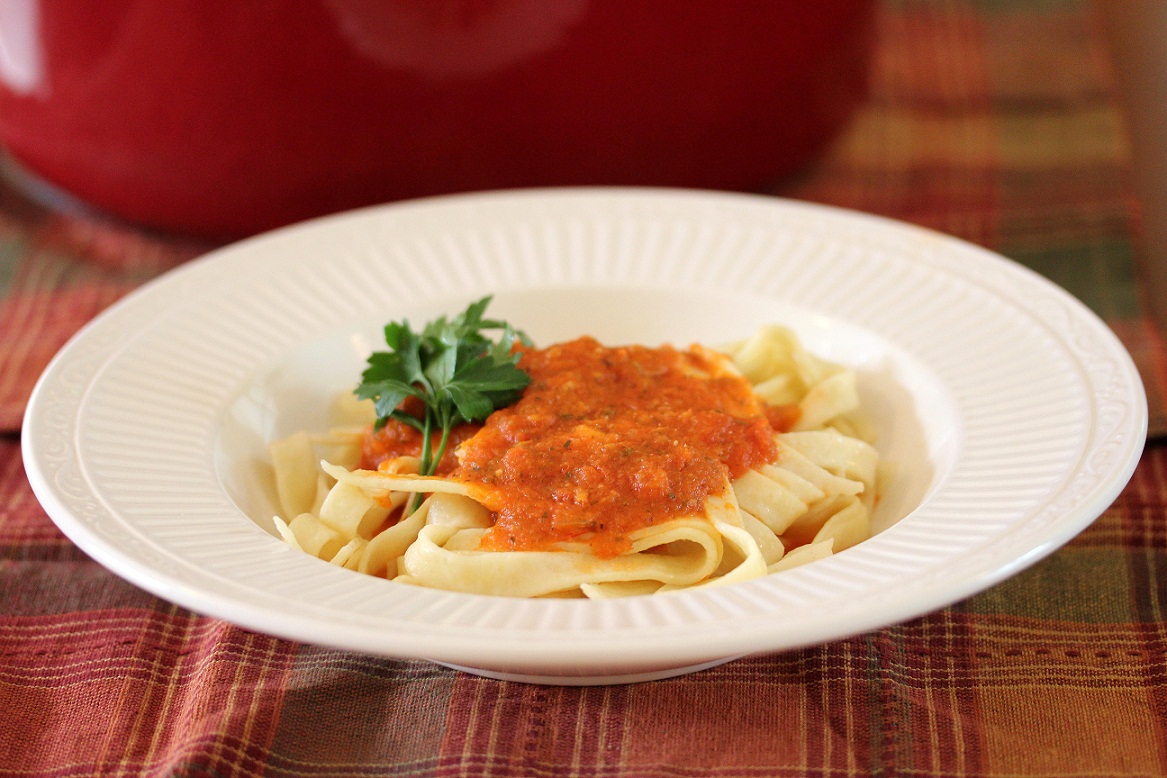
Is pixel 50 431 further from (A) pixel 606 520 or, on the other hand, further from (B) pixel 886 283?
(B) pixel 886 283

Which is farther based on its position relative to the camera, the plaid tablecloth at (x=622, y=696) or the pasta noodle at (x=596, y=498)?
the pasta noodle at (x=596, y=498)

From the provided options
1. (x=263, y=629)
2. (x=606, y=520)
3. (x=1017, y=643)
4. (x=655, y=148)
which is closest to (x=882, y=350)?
(x=1017, y=643)

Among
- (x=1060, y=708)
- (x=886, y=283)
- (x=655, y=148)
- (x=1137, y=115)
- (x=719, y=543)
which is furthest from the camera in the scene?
(x=655, y=148)

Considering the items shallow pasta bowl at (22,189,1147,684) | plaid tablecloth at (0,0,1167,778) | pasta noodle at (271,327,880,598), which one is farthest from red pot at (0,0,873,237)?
pasta noodle at (271,327,880,598)

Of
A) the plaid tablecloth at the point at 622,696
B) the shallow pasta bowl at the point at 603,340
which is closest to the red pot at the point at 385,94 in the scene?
the shallow pasta bowl at the point at 603,340

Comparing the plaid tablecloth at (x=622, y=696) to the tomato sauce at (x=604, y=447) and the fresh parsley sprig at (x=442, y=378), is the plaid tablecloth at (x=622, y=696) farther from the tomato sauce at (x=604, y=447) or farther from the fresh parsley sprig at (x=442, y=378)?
the fresh parsley sprig at (x=442, y=378)

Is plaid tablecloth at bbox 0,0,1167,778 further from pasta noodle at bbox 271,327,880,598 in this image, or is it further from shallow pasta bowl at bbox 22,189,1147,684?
pasta noodle at bbox 271,327,880,598

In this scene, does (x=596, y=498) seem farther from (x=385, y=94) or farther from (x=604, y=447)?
(x=385, y=94)

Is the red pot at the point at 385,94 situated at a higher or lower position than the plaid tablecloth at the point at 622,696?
higher

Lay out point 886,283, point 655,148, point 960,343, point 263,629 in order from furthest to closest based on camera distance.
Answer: point 655,148 < point 886,283 < point 960,343 < point 263,629
